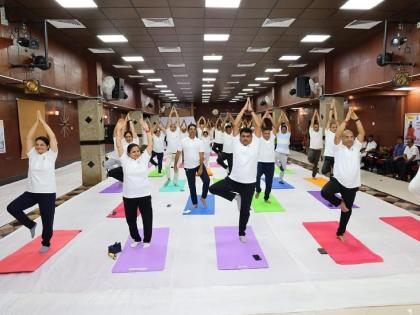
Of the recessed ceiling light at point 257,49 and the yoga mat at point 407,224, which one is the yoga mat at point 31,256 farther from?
the recessed ceiling light at point 257,49

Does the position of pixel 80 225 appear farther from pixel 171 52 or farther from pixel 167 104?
pixel 167 104

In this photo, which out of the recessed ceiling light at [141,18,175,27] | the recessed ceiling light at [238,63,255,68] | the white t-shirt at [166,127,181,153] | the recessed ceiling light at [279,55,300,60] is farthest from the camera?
the recessed ceiling light at [238,63,255,68]

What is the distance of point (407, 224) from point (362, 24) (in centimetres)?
457

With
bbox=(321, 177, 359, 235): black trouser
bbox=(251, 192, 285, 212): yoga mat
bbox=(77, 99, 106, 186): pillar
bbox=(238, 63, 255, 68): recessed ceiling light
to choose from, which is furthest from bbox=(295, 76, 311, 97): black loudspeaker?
bbox=(321, 177, 359, 235): black trouser

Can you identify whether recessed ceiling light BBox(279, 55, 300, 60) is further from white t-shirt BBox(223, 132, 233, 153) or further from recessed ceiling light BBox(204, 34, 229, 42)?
white t-shirt BBox(223, 132, 233, 153)

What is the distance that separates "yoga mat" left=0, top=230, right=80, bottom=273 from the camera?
133 inches

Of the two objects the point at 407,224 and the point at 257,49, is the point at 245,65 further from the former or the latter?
the point at 407,224

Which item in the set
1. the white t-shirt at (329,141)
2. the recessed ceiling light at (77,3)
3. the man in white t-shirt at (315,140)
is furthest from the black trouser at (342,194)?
the recessed ceiling light at (77,3)

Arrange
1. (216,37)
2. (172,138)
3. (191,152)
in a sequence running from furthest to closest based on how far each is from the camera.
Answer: (172,138) → (216,37) → (191,152)

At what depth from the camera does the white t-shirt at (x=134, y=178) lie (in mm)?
3576

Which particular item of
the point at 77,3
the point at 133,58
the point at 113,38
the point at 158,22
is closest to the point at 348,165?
the point at 158,22

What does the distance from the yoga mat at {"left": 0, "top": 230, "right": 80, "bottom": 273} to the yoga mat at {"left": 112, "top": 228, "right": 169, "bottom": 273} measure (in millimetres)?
853

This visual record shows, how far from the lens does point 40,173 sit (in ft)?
11.9

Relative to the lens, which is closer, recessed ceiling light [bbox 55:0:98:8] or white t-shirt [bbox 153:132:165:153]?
recessed ceiling light [bbox 55:0:98:8]
